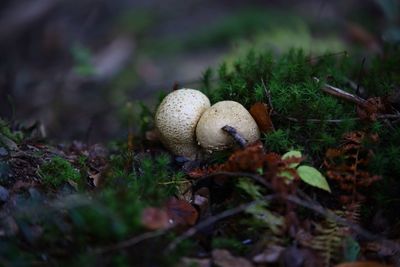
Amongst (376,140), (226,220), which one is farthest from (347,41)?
(226,220)

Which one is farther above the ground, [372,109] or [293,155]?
[372,109]

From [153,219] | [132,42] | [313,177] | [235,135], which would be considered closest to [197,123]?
[235,135]

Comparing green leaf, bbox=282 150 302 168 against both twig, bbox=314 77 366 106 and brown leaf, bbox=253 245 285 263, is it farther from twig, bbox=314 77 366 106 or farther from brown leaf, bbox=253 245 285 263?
twig, bbox=314 77 366 106

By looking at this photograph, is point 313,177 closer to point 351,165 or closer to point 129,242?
point 351,165

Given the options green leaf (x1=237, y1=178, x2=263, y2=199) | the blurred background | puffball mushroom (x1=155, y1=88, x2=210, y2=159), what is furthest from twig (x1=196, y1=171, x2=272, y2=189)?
the blurred background

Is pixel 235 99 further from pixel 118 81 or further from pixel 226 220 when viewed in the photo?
pixel 118 81

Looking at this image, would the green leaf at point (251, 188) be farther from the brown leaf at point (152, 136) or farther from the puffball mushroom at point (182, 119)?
the brown leaf at point (152, 136)

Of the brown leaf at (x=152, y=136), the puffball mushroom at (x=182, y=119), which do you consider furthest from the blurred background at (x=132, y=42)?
the puffball mushroom at (x=182, y=119)
